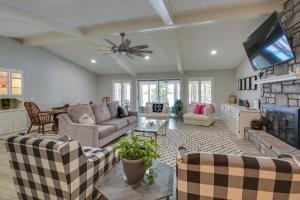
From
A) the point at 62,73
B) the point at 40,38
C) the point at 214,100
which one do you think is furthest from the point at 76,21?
the point at 214,100

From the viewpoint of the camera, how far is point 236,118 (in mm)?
4961

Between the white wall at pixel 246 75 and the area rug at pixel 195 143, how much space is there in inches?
58.3

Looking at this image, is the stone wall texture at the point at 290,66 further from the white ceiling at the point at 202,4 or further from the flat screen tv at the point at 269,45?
the white ceiling at the point at 202,4

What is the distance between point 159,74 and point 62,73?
4.34 meters

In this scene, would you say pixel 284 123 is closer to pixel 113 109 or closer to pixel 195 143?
pixel 195 143

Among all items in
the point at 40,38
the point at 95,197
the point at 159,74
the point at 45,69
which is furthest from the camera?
the point at 159,74

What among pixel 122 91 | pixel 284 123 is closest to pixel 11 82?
pixel 122 91

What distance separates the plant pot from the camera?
1.48 m

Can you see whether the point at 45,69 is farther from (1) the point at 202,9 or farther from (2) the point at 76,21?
(1) the point at 202,9

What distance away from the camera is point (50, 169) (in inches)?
57.6

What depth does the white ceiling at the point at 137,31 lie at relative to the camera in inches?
138

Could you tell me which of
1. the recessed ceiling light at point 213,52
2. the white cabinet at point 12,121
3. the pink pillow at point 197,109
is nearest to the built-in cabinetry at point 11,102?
the white cabinet at point 12,121

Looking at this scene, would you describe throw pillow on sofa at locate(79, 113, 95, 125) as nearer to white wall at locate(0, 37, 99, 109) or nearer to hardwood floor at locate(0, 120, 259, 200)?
hardwood floor at locate(0, 120, 259, 200)

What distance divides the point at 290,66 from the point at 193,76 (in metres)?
5.13
